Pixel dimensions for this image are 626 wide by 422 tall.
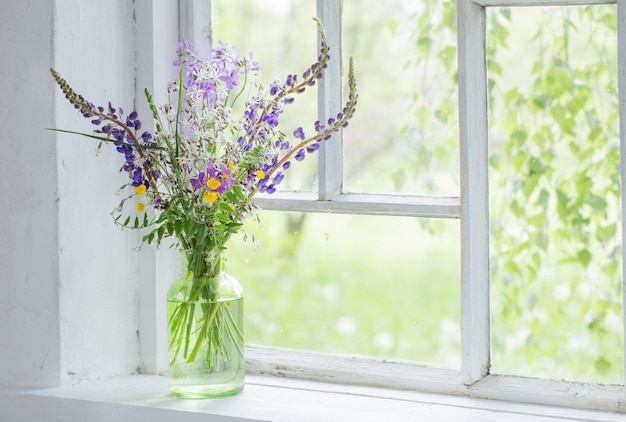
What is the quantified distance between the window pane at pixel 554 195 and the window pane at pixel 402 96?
3.5 inches

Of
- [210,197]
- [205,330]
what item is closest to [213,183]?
[210,197]

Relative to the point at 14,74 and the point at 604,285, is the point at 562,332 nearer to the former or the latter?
the point at 604,285

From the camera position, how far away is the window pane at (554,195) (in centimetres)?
147

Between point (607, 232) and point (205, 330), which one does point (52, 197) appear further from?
point (607, 232)

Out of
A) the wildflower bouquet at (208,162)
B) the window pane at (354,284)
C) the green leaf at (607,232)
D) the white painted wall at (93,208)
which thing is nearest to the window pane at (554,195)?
the green leaf at (607,232)

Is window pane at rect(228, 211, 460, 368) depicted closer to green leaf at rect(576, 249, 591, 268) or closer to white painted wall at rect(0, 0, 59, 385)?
green leaf at rect(576, 249, 591, 268)

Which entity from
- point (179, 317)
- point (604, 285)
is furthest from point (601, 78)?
point (179, 317)

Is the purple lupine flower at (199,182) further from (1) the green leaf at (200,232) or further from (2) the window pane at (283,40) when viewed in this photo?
(2) the window pane at (283,40)

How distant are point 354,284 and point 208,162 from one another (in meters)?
0.39

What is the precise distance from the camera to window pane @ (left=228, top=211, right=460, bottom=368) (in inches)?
60.4

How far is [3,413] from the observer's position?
148 centimetres

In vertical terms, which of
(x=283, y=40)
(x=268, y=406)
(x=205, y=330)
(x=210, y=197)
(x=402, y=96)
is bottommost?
(x=268, y=406)

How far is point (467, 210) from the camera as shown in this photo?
4.60 feet

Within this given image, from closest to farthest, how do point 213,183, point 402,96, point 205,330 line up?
point 213,183 → point 205,330 → point 402,96
